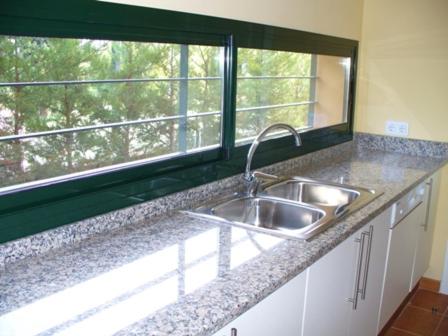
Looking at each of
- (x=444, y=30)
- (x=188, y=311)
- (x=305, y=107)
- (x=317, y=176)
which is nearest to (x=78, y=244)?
(x=188, y=311)

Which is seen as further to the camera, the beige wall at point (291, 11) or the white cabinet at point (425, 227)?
the white cabinet at point (425, 227)

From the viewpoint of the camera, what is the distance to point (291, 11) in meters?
2.63

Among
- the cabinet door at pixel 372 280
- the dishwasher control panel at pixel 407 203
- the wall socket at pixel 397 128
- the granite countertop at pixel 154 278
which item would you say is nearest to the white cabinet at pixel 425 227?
the dishwasher control panel at pixel 407 203

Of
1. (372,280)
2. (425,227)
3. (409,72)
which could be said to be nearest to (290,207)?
(372,280)

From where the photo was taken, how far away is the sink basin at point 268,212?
2.10 meters

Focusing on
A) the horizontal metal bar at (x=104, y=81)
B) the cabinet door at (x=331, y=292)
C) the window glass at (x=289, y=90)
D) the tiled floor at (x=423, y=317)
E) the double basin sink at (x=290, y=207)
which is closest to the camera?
the horizontal metal bar at (x=104, y=81)

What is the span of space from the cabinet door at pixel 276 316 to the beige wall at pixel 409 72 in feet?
6.94

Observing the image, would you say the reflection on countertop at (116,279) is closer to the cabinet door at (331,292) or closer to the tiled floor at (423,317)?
the cabinet door at (331,292)

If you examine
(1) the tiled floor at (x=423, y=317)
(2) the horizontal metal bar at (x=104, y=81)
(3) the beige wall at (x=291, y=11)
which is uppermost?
(3) the beige wall at (x=291, y=11)

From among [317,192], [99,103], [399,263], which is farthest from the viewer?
[399,263]

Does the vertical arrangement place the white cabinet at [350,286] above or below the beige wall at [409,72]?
below

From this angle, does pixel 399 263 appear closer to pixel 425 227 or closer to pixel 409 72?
pixel 425 227

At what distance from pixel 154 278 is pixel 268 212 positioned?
948mm

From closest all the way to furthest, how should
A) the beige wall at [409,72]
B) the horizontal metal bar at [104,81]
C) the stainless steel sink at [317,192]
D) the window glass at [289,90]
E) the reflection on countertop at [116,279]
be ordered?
the reflection on countertop at [116,279]
the horizontal metal bar at [104,81]
the stainless steel sink at [317,192]
the window glass at [289,90]
the beige wall at [409,72]
